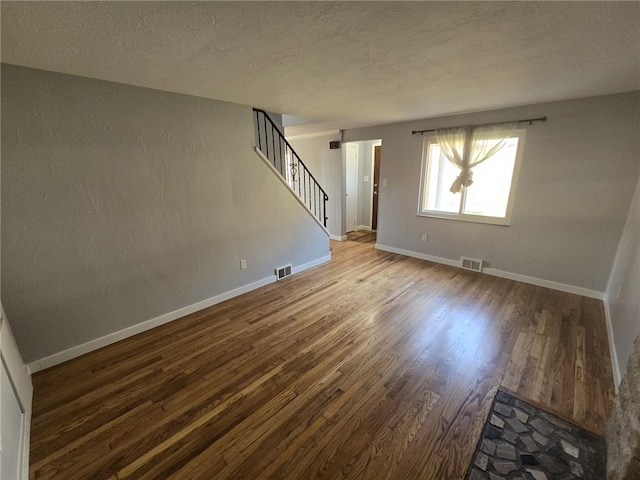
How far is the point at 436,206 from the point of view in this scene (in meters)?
4.52

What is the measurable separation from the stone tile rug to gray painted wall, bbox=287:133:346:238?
4531 mm

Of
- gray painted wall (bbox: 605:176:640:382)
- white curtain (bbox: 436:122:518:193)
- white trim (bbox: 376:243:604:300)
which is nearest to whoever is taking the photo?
gray painted wall (bbox: 605:176:640:382)

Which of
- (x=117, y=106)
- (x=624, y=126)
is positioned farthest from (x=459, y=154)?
(x=117, y=106)

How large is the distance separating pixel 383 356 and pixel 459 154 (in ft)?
10.6

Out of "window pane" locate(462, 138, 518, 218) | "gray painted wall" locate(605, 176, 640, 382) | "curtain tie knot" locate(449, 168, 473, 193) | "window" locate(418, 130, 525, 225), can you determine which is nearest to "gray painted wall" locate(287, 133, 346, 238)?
"window" locate(418, 130, 525, 225)

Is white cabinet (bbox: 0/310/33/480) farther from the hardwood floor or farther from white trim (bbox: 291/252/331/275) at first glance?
white trim (bbox: 291/252/331/275)

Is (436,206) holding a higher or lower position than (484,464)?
higher

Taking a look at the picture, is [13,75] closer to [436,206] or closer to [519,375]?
[519,375]

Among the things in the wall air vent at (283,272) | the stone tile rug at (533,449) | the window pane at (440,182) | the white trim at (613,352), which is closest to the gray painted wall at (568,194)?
the window pane at (440,182)

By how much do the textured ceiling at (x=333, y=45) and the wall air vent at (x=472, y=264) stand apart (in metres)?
2.33

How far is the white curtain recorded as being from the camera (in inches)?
140

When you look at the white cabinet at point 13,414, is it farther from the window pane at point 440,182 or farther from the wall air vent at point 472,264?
the window pane at point 440,182

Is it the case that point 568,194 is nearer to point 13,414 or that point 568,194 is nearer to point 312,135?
point 312,135

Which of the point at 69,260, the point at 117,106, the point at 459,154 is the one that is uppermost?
the point at 117,106
